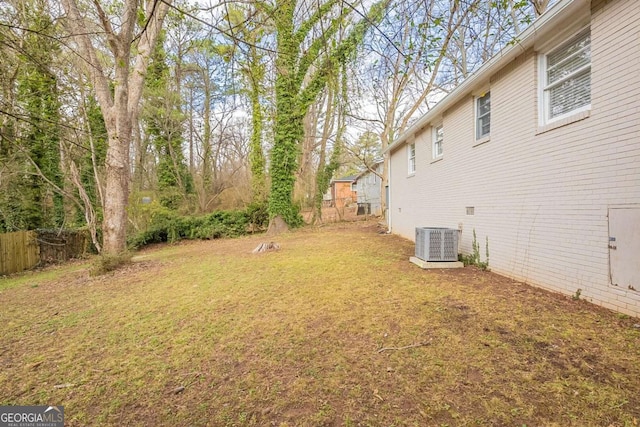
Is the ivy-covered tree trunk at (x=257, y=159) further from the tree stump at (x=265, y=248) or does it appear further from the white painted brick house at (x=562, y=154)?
the white painted brick house at (x=562, y=154)

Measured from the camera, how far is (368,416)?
1.82m

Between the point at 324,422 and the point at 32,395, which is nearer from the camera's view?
the point at 324,422

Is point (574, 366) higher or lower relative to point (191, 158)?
lower

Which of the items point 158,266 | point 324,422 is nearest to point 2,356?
point 324,422

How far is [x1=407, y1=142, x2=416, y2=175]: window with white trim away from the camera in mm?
9883

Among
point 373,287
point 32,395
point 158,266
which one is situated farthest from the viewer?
point 158,266

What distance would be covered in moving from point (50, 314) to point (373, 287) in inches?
189

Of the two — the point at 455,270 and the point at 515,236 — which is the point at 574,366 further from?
the point at 455,270

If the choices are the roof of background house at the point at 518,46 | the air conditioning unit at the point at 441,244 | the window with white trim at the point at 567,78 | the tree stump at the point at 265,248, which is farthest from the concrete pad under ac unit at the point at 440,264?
the tree stump at the point at 265,248

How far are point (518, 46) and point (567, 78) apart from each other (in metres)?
0.94

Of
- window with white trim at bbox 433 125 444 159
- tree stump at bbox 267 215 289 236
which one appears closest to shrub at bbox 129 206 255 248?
tree stump at bbox 267 215 289 236

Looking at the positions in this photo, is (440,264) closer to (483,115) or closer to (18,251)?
(483,115)

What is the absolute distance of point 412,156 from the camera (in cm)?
1022

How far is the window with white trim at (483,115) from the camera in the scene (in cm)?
563
